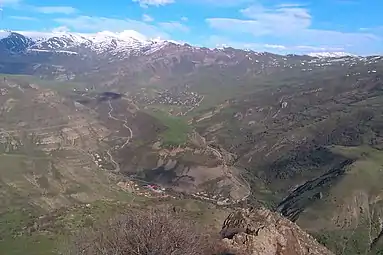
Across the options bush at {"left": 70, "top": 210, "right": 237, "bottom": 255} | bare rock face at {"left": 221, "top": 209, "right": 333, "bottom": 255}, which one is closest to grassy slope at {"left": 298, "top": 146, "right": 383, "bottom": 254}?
bare rock face at {"left": 221, "top": 209, "right": 333, "bottom": 255}

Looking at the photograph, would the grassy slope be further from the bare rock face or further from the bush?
the bush

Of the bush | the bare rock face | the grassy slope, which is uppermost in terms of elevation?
the bush

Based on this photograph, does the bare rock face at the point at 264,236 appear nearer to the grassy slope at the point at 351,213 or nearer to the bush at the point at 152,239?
the bush at the point at 152,239

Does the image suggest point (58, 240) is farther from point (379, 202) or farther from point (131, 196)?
point (379, 202)

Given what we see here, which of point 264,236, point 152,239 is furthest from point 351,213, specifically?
point 152,239

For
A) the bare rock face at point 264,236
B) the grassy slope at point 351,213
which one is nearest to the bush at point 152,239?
the bare rock face at point 264,236

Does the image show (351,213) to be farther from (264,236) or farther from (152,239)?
(152,239)

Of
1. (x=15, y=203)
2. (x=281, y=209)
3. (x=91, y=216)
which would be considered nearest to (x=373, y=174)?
(x=281, y=209)

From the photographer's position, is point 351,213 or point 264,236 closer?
point 264,236

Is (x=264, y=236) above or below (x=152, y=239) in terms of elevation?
below
